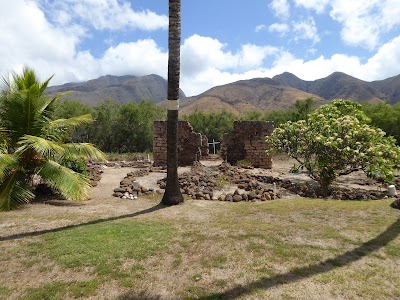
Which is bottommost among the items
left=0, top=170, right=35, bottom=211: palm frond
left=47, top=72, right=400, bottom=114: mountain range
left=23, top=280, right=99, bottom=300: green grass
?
left=23, top=280, right=99, bottom=300: green grass

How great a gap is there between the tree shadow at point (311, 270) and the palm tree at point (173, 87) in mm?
4536

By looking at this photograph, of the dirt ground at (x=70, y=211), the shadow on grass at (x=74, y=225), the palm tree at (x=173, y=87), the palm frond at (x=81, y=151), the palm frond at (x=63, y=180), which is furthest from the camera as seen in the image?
the palm frond at (x=81, y=151)

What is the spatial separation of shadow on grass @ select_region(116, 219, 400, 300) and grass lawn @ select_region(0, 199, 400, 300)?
1cm

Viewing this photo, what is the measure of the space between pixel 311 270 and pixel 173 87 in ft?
17.1

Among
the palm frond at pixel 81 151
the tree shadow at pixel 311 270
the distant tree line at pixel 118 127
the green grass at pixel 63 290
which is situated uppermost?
the distant tree line at pixel 118 127

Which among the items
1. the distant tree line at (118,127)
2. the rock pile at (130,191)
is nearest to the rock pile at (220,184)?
the rock pile at (130,191)

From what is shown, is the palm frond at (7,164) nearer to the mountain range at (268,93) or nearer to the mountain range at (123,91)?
the mountain range at (268,93)

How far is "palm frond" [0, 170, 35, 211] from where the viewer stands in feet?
24.4

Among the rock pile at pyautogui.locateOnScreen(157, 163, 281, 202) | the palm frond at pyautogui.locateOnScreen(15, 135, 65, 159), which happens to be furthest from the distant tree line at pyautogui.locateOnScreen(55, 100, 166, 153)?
the palm frond at pyautogui.locateOnScreen(15, 135, 65, 159)

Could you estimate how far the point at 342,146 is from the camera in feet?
32.1

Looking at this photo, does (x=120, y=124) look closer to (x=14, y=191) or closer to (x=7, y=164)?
(x=7, y=164)

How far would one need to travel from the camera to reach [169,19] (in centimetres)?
789

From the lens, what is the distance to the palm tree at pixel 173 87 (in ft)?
25.8

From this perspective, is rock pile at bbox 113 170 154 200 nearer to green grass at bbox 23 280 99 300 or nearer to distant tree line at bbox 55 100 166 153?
green grass at bbox 23 280 99 300
